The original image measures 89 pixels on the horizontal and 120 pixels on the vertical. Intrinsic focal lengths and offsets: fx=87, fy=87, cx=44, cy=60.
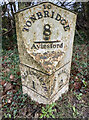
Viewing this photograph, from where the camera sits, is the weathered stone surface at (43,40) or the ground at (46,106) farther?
the ground at (46,106)

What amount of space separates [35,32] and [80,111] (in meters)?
1.81

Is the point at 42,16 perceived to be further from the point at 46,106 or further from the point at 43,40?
the point at 46,106

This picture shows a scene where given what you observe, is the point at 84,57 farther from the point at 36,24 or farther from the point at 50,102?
the point at 36,24

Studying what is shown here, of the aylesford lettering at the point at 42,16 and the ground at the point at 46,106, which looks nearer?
the aylesford lettering at the point at 42,16

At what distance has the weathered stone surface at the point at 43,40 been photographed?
127 centimetres

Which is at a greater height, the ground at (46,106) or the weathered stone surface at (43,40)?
the weathered stone surface at (43,40)

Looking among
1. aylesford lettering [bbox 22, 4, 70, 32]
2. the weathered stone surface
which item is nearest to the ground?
the weathered stone surface

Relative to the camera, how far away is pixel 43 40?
1.36 metres

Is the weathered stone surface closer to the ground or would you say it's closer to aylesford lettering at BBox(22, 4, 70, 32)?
aylesford lettering at BBox(22, 4, 70, 32)

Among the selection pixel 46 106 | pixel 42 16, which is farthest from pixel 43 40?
pixel 46 106

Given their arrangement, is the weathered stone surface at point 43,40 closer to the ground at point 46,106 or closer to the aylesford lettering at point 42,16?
the aylesford lettering at point 42,16

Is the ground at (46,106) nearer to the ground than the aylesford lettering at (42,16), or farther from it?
nearer to the ground

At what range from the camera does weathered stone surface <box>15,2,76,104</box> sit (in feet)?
4.18

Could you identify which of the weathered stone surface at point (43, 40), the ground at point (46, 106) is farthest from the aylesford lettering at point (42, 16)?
the ground at point (46, 106)
